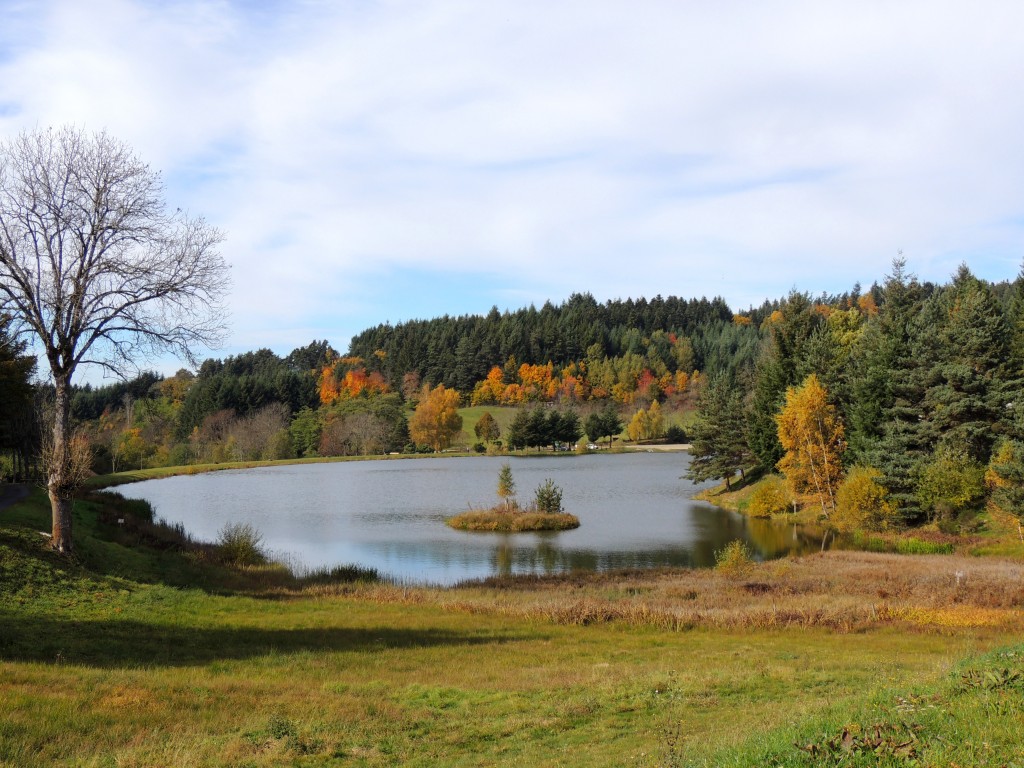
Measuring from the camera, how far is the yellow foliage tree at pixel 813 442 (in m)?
52.1

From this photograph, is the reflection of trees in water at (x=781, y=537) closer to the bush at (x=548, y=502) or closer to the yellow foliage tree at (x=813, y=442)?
the yellow foliage tree at (x=813, y=442)

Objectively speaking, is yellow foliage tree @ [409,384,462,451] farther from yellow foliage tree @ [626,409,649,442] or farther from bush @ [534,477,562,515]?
bush @ [534,477,562,515]

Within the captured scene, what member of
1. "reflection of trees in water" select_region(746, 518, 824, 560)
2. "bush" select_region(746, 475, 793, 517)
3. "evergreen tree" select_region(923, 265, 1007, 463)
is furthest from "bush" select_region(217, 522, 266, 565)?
"evergreen tree" select_region(923, 265, 1007, 463)

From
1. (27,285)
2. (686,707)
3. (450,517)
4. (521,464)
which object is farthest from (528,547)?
(521,464)

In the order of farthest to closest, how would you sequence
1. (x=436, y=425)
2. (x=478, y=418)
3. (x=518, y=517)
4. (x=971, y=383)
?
(x=478, y=418)
(x=436, y=425)
(x=518, y=517)
(x=971, y=383)

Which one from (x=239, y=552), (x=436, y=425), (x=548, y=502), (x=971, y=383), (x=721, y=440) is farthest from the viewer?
Answer: (x=436, y=425)

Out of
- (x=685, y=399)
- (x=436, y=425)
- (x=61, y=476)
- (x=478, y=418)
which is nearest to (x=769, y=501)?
(x=61, y=476)

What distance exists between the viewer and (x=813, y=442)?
5244 cm

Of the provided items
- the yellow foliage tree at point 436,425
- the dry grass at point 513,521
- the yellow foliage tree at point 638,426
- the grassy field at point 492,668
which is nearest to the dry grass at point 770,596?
the grassy field at point 492,668

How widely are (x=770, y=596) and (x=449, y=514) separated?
32.7 meters

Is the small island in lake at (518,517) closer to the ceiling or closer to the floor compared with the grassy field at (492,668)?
closer to the floor

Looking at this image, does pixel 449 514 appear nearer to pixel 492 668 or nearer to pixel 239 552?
pixel 239 552

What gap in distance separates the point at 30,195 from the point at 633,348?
163566mm

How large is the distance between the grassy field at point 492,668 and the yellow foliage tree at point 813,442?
2510 cm
